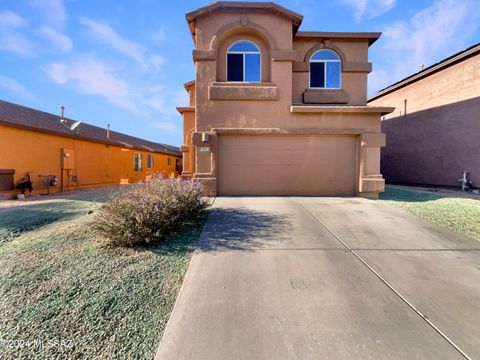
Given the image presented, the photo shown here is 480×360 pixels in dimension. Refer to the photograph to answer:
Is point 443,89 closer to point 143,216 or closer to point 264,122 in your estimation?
point 264,122

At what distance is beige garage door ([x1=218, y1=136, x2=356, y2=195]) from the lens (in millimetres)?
9648

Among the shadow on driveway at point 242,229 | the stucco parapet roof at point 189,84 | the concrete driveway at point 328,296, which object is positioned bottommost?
the concrete driveway at point 328,296

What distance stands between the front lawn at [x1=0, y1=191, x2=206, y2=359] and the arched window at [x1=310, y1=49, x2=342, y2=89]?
9.16m

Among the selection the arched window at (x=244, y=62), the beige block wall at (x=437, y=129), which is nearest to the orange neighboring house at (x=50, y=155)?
the arched window at (x=244, y=62)

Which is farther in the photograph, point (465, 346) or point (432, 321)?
point (432, 321)

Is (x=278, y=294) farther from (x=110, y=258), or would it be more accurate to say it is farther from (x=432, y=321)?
(x=110, y=258)

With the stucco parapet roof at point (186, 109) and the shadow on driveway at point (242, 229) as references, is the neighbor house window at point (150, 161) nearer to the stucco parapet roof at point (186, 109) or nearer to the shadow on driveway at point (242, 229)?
the stucco parapet roof at point (186, 109)

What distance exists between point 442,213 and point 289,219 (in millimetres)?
4811

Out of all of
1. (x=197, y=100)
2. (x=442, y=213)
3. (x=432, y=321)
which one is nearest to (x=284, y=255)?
(x=432, y=321)

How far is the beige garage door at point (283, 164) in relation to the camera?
31.7 ft

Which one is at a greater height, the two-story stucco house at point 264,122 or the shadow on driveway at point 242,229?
the two-story stucco house at point 264,122

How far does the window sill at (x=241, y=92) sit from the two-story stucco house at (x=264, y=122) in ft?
0.13

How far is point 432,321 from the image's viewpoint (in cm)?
253

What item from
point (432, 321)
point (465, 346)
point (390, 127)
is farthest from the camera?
point (390, 127)
